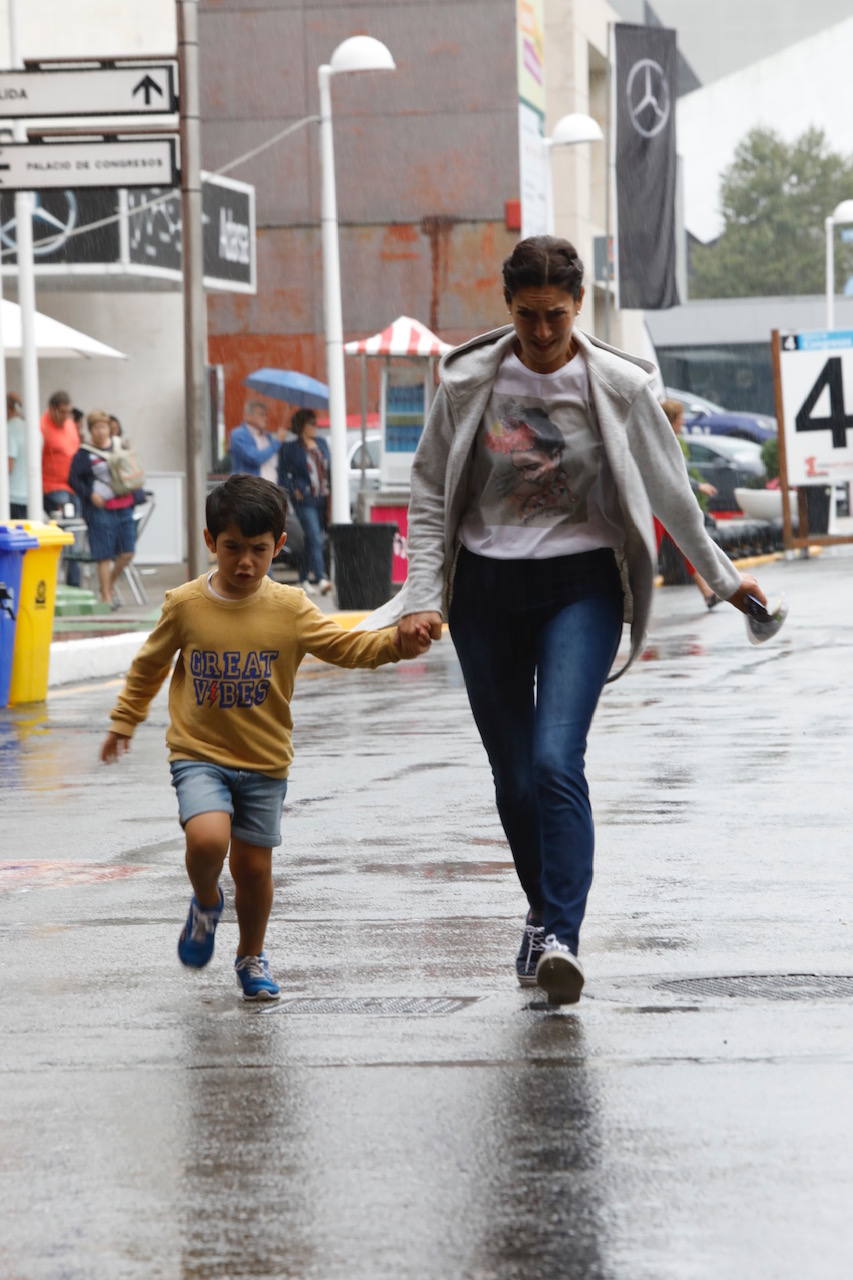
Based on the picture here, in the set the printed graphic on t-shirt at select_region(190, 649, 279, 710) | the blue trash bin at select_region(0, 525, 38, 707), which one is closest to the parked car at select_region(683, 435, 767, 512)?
the blue trash bin at select_region(0, 525, 38, 707)

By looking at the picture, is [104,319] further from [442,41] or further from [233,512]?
[233,512]

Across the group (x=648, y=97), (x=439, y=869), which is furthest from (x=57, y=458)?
(x=648, y=97)

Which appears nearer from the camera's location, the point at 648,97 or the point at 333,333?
the point at 333,333

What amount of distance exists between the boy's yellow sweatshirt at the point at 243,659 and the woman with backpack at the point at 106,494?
54.9 ft

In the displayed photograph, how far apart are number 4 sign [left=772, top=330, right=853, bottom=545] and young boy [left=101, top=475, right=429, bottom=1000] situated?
2608 cm

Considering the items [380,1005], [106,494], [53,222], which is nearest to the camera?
[380,1005]

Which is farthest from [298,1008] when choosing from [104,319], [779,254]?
[779,254]

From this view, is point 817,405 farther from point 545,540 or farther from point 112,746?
point 112,746

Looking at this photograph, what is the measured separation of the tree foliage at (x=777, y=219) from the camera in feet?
396

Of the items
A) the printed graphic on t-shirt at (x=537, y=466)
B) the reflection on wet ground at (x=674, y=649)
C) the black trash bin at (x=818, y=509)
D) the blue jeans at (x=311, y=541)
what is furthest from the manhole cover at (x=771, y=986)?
the black trash bin at (x=818, y=509)

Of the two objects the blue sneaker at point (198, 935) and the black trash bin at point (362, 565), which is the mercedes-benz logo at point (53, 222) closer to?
the black trash bin at point (362, 565)

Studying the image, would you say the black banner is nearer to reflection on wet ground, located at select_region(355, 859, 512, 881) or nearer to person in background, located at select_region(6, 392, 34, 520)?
person in background, located at select_region(6, 392, 34, 520)

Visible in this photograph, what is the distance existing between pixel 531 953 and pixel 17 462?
58.4 ft

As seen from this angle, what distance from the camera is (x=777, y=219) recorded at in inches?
4813
